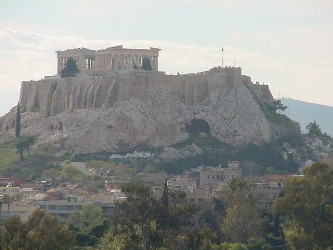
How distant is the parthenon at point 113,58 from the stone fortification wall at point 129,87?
126 inches

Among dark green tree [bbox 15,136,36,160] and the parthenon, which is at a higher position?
the parthenon

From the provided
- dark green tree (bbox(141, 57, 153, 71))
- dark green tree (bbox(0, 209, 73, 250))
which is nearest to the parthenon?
dark green tree (bbox(141, 57, 153, 71))

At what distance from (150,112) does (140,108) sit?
3.36 ft

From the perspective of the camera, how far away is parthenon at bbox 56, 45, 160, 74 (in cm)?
13525

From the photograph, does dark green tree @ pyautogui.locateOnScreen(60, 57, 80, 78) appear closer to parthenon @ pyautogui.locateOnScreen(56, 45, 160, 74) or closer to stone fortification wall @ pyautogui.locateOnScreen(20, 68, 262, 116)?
parthenon @ pyautogui.locateOnScreen(56, 45, 160, 74)

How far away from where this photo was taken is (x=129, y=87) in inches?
5020

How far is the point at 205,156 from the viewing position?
12362 cm

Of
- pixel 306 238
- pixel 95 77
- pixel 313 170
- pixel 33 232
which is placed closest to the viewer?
pixel 33 232

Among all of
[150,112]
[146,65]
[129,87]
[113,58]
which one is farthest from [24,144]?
[146,65]

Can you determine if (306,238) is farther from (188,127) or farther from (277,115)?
(277,115)

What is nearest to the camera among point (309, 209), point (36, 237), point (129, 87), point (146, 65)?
point (36, 237)

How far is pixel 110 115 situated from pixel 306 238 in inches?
2054

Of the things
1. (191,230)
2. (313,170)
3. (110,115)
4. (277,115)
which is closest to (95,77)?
(110,115)

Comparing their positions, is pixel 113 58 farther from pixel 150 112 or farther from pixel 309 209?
pixel 309 209
